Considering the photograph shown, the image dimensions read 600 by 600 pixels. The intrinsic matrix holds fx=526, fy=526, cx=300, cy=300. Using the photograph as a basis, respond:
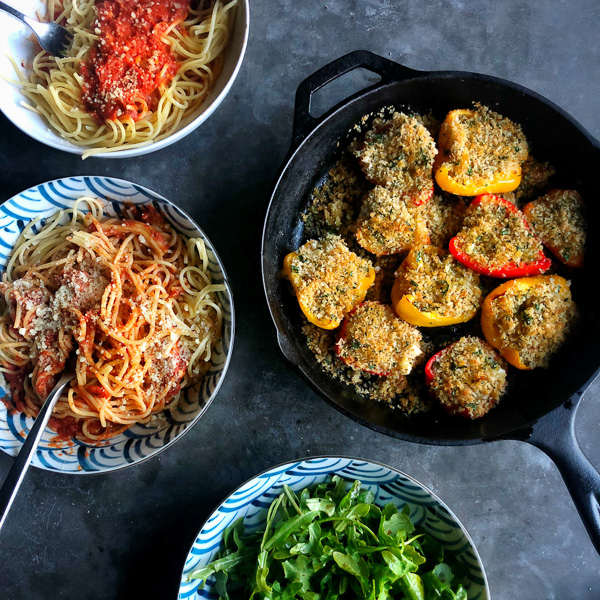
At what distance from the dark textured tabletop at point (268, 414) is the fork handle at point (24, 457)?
41 cm

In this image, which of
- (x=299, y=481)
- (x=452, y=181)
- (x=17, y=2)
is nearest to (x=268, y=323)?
(x=299, y=481)

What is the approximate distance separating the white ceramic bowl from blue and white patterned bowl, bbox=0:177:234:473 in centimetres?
15

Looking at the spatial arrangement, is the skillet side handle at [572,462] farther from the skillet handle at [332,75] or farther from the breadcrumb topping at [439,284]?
the skillet handle at [332,75]

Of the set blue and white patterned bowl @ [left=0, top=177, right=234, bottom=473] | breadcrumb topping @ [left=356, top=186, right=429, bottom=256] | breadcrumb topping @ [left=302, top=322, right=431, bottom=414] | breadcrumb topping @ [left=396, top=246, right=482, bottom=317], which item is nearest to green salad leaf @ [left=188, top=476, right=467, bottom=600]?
breadcrumb topping @ [left=302, top=322, right=431, bottom=414]

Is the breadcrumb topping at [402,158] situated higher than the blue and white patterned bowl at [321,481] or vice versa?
the breadcrumb topping at [402,158]

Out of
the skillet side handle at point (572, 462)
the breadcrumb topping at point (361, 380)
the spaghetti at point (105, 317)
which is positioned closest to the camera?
the skillet side handle at point (572, 462)

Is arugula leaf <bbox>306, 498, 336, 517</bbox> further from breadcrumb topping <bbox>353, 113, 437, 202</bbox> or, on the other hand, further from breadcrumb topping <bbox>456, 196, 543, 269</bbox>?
breadcrumb topping <bbox>353, 113, 437, 202</bbox>

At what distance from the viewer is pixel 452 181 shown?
189cm

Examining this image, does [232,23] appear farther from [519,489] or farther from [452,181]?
[519,489]

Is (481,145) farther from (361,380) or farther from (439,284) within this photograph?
(361,380)

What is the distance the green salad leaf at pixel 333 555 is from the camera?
1778mm

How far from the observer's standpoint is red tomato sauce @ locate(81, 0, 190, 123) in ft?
6.07

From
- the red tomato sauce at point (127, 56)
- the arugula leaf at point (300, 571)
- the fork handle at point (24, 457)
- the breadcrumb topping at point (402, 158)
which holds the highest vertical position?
the red tomato sauce at point (127, 56)

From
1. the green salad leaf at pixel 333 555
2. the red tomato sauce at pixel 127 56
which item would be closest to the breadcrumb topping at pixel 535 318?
the green salad leaf at pixel 333 555
